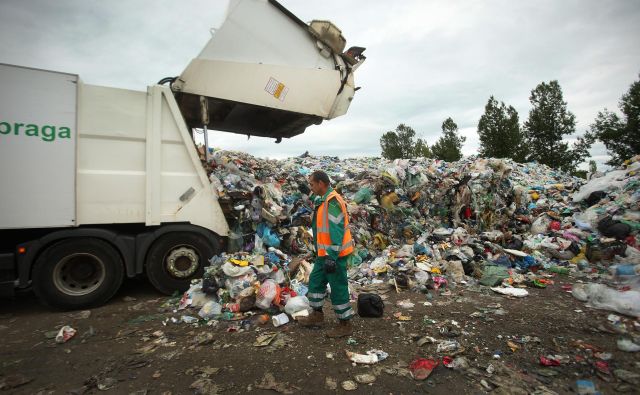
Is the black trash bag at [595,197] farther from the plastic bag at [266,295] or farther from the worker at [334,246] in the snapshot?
the plastic bag at [266,295]

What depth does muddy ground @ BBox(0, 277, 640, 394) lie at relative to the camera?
198 centimetres

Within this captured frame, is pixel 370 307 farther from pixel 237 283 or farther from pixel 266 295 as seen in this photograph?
pixel 237 283

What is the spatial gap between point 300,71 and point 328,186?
1.79 metres

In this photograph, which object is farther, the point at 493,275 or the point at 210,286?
the point at 493,275

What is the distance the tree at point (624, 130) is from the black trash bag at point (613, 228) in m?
21.9

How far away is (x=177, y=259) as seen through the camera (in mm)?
3422

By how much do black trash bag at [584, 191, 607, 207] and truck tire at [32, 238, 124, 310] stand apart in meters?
8.21

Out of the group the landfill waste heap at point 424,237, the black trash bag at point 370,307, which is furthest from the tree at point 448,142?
the black trash bag at point 370,307

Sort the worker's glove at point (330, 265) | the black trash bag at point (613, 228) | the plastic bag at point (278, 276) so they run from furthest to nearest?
the black trash bag at point (613, 228) → the plastic bag at point (278, 276) → the worker's glove at point (330, 265)

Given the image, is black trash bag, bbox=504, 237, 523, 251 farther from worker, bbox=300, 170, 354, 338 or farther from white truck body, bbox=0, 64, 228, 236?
white truck body, bbox=0, 64, 228, 236

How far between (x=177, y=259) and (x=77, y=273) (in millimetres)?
905

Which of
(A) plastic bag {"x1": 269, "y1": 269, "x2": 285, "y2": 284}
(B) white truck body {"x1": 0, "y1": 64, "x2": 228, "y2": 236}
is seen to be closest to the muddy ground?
(A) plastic bag {"x1": 269, "y1": 269, "x2": 285, "y2": 284}

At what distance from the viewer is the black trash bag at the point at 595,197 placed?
635 centimetres

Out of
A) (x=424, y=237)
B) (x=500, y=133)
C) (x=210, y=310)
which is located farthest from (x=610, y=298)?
(x=500, y=133)
